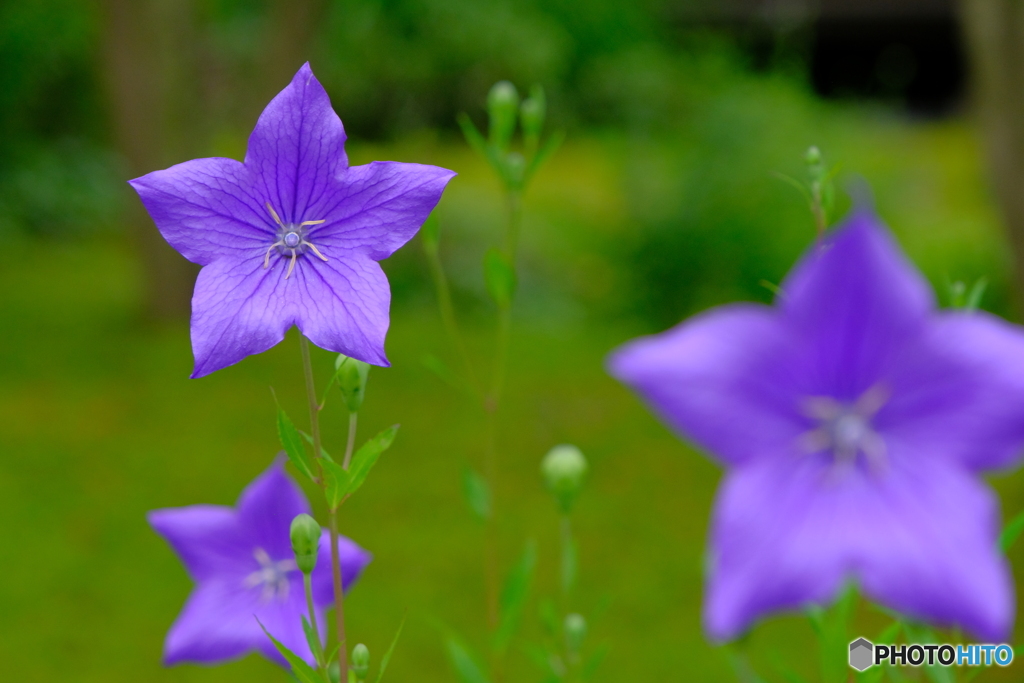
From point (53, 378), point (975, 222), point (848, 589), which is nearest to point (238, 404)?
point (53, 378)

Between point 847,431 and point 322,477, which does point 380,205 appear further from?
point 847,431

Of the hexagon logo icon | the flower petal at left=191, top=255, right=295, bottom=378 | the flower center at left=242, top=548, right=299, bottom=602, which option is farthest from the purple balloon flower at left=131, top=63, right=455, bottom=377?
the hexagon logo icon

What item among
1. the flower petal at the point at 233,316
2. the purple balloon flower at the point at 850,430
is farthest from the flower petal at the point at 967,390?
the flower petal at the point at 233,316

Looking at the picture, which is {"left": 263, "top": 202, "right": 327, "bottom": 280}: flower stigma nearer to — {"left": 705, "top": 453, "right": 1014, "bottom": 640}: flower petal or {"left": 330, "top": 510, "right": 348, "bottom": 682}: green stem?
{"left": 330, "top": 510, "right": 348, "bottom": 682}: green stem

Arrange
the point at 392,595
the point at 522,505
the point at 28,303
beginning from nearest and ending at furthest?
the point at 392,595 → the point at 522,505 → the point at 28,303

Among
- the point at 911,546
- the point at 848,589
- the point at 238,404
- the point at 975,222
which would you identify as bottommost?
the point at 975,222

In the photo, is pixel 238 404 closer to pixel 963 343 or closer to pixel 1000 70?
pixel 1000 70

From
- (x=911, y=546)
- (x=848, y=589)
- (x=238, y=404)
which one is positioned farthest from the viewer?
(x=238, y=404)

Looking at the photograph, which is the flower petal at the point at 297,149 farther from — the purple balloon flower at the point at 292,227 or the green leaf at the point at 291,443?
the green leaf at the point at 291,443
